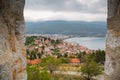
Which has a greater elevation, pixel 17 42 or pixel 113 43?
pixel 17 42

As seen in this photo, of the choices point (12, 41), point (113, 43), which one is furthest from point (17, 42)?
point (113, 43)

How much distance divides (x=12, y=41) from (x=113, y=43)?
340cm

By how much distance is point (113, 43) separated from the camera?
9.23 metres

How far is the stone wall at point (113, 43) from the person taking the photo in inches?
360

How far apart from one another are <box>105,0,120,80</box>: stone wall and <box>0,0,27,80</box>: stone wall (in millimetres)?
2891

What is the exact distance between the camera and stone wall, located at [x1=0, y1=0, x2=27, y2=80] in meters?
7.66

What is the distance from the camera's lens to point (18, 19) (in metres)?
8.49

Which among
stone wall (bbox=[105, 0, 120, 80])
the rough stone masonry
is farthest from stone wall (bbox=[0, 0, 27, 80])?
stone wall (bbox=[105, 0, 120, 80])

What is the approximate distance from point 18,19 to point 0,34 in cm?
104

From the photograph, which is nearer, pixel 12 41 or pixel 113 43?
pixel 12 41

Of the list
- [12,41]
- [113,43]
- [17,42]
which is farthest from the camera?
[113,43]

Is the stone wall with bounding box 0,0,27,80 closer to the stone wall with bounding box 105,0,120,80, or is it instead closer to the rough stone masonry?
the rough stone masonry

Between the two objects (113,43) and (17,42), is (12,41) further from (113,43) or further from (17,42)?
(113,43)

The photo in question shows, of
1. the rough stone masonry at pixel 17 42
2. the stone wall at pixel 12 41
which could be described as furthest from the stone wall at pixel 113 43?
the stone wall at pixel 12 41
